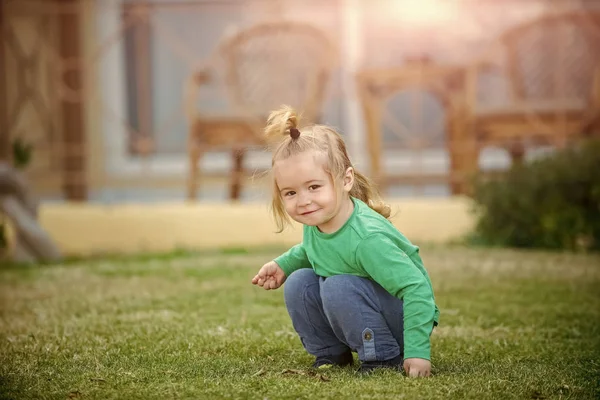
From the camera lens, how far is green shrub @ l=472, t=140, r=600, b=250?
5516 millimetres

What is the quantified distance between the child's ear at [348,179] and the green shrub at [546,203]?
332 cm

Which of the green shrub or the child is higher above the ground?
the child

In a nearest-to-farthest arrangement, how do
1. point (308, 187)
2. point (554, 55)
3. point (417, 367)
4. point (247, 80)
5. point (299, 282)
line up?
1. point (417, 367)
2. point (308, 187)
3. point (299, 282)
4. point (247, 80)
5. point (554, 55)

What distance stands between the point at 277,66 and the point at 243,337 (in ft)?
14.5

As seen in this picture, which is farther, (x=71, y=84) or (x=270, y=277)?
(x=71, y=84)

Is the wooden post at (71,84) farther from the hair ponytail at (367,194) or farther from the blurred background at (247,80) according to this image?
the hair ponytail at (367,194)

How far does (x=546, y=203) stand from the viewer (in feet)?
18.4

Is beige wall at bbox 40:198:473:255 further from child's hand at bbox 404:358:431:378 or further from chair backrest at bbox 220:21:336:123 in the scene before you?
child's hand at bbox 404:358:431:378

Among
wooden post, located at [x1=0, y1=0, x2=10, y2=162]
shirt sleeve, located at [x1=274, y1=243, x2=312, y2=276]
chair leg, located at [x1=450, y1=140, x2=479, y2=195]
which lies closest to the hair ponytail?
shirt sleeve, located at [x1=274, y1=243, x2=312, y2=276]

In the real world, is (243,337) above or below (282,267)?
below

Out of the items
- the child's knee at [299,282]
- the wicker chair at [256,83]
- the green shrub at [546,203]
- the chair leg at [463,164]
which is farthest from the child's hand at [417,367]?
the wicker chair at [256,83]

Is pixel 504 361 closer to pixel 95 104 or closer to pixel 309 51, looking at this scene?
pixel 309 51

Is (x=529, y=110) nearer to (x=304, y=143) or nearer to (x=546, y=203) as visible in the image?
(x=546, y=203)

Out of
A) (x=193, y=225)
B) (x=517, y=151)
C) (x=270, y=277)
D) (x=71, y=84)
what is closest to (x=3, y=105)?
(x=71, y=84)
